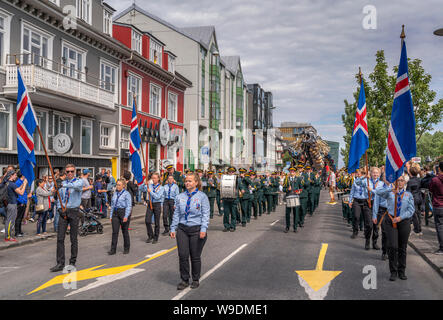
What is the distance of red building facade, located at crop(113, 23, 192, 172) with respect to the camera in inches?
1067

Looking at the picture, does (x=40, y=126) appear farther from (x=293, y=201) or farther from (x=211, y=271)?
(x=211, y=271)

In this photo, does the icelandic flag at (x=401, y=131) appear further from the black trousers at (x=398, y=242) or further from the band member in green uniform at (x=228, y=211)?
the band member in green uniform at (x=228, y=211)

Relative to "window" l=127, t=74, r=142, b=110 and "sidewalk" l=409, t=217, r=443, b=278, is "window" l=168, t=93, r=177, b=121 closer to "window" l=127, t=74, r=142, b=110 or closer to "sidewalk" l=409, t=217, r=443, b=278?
"window" l=127, t=74, r=142, b=110

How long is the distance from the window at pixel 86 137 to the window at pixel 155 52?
9.33m

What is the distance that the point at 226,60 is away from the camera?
61.6 m

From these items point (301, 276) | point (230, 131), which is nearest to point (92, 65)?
point (301, 276)

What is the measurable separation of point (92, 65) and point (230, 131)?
1342 inches

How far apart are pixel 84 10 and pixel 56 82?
20.4 ft

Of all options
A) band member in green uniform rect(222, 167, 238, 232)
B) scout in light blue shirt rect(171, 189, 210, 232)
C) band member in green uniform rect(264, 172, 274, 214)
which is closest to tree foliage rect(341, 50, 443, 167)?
band member in green uniform rect(264, 172, 274, 214)

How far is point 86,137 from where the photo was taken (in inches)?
907

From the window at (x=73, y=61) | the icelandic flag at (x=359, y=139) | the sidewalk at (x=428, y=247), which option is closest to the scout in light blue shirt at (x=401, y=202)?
the sidewalk at (x=428, y=247)

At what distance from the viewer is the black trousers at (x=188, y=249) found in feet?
21.7
